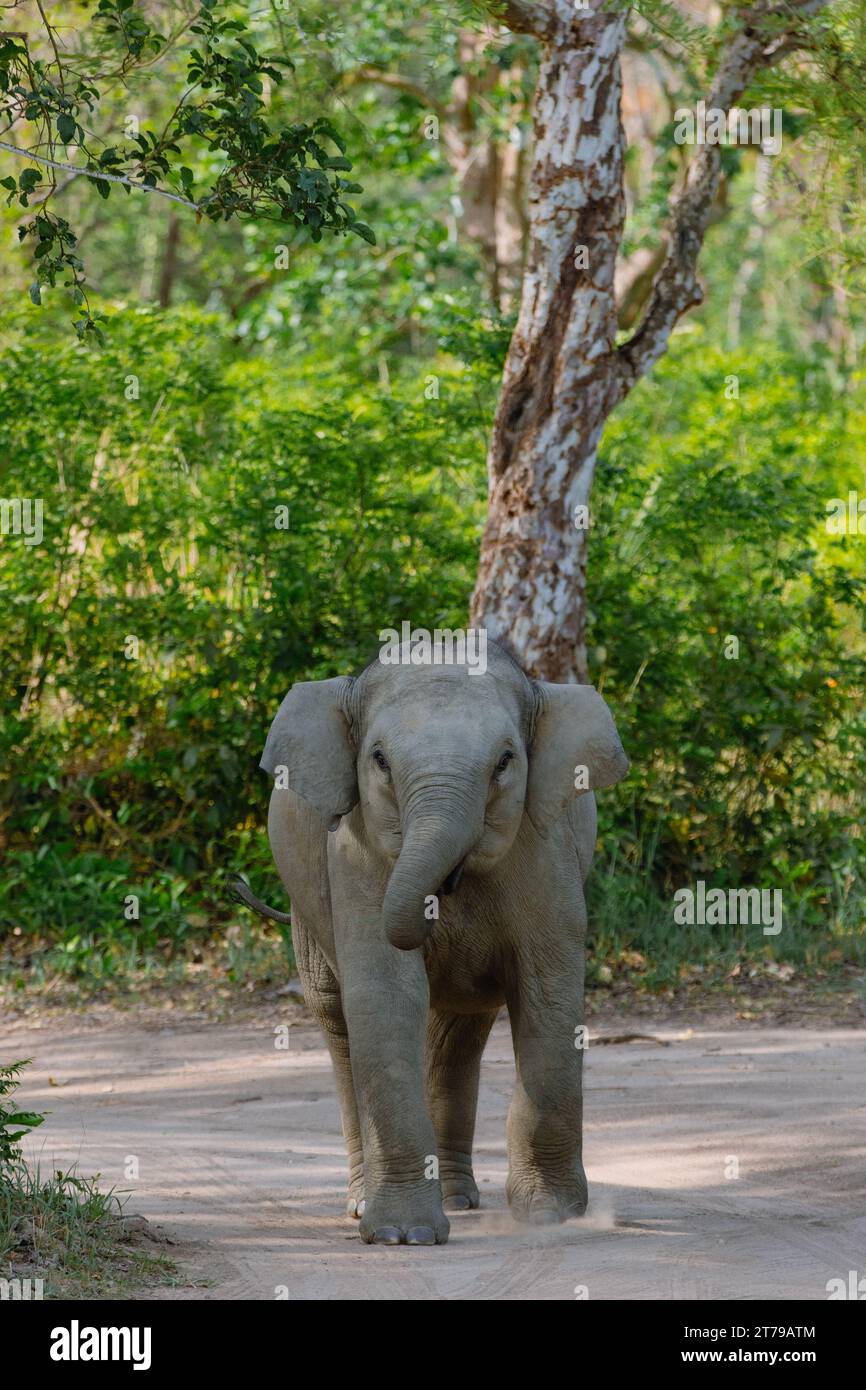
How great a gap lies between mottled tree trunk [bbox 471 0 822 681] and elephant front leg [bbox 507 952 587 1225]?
460cm

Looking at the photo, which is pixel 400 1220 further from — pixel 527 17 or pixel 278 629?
Result: pixel 527 17

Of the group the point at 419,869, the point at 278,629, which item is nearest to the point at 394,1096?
the point at 419,869

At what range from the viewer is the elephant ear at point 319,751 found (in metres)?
5.61

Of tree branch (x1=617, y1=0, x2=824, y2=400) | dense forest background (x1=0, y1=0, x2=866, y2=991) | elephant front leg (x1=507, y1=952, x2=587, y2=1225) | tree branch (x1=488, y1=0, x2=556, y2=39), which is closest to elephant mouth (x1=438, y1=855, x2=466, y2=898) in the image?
elephant front leg (x1=507, y1=952, x2=587, y2=1225)

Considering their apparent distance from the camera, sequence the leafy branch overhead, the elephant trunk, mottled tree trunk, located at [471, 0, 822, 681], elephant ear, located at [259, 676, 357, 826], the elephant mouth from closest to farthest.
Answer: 1. the elephant trunk
2. the elephant mouth
3. elephant ear, located at [259, 676, 357, 826]
4. the leafy branch overhead
5. mottled tree trunk, located at [471, 0, 822, 681]

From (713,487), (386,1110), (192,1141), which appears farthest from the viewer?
(713,487)

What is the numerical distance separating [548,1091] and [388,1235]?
673 mm

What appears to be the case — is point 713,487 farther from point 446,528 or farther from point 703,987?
point 703,987

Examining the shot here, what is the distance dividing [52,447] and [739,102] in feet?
15.4

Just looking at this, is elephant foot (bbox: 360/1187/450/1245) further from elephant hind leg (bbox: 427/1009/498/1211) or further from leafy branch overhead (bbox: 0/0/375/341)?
leafy branch overhead (bbox: 0/0/375/341)

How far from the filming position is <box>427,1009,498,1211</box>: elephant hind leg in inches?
249

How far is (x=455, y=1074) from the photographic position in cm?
643

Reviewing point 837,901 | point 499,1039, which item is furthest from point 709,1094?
point 837,901

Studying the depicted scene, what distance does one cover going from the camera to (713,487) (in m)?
11.1
